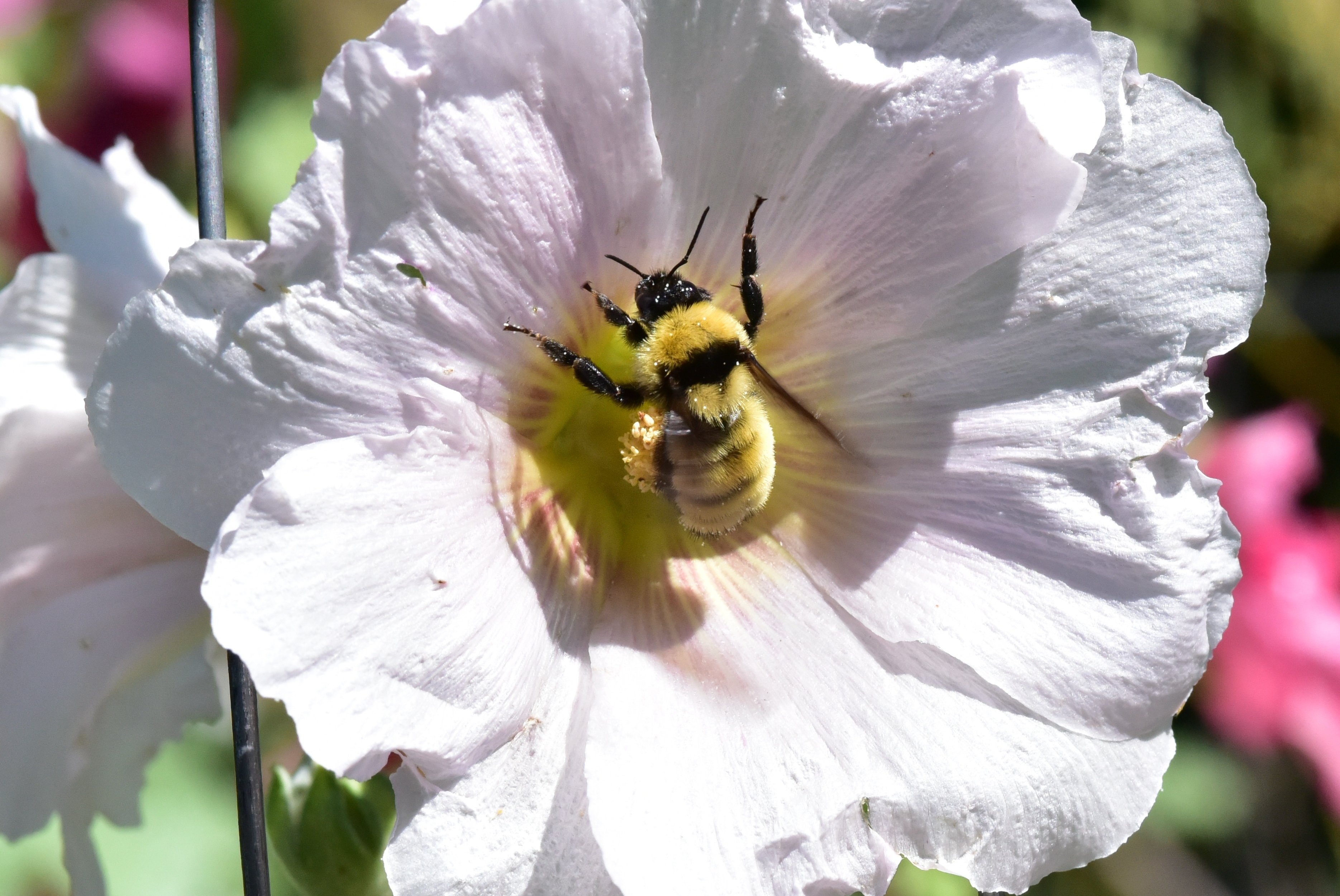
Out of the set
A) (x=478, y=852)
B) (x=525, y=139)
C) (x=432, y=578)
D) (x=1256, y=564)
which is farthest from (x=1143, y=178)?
(x=1256, y=564)

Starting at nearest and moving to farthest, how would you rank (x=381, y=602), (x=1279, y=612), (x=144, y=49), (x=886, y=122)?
(x=381, y=602) → (x=886, y=122) → (x=1279, y=612) → (x=144, y=49)

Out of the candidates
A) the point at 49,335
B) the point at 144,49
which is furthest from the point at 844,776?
the point at 144,49

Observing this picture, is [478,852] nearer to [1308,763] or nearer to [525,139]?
[525,139]

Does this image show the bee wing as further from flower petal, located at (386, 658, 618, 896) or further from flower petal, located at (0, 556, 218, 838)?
flower petal, located at (0, 556, 218, 838)

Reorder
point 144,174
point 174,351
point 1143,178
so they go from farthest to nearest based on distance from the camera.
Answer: point 144,174, point 1143,178, point 174,351

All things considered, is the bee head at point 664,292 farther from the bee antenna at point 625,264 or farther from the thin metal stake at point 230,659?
the thin metal stake at point 230,659

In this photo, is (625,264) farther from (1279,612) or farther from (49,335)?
(1279,612)

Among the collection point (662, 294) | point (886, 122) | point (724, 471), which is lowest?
point (724, 471)

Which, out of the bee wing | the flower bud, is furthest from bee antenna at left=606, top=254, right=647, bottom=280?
the flower bud
